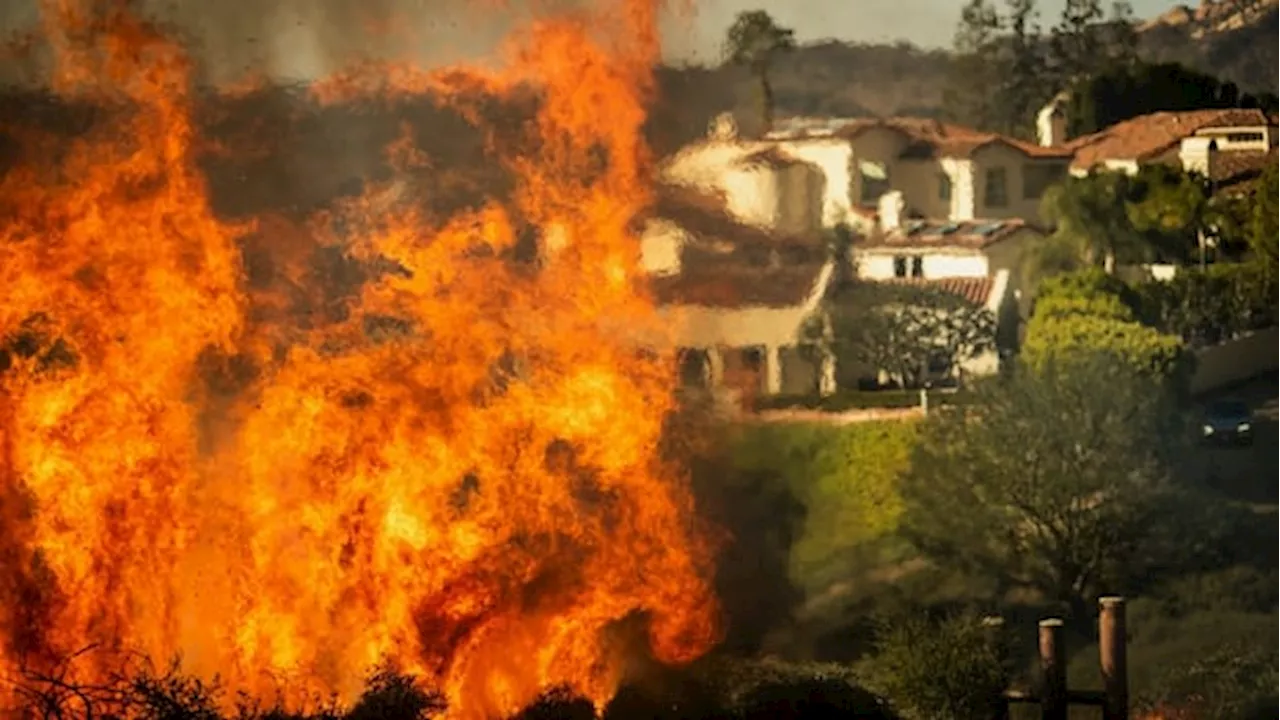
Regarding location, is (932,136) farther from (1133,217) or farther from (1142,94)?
(1142,94)

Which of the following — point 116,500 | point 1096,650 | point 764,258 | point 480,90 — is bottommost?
point 1096,650

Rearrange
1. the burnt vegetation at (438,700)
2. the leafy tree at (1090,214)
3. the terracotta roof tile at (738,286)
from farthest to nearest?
the leafy tree at (1090,214)
the terracotta roof tile at (738,286)
the burnt vegetation at (438,700)

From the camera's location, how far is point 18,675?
17.4 meters

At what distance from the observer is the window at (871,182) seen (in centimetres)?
2320

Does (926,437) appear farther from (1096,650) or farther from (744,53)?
(744,53)

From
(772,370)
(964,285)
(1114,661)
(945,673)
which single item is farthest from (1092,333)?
(1114,661)

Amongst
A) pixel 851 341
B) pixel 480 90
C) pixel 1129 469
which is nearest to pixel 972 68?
pixel 851 341

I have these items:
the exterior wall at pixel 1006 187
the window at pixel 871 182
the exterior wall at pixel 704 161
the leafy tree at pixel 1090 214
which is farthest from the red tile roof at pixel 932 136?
the exterior wall at pixel 704 161

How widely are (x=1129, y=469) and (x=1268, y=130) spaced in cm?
485

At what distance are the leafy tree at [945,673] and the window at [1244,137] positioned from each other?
7.93 m

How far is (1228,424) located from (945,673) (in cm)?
639

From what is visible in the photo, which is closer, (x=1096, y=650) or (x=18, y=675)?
(x=18, y=675)

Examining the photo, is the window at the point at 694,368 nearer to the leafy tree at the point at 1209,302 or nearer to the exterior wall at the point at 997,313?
the exterior wall at the point at 997,313

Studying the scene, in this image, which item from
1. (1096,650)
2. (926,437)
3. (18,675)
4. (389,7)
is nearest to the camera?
(18,675)
